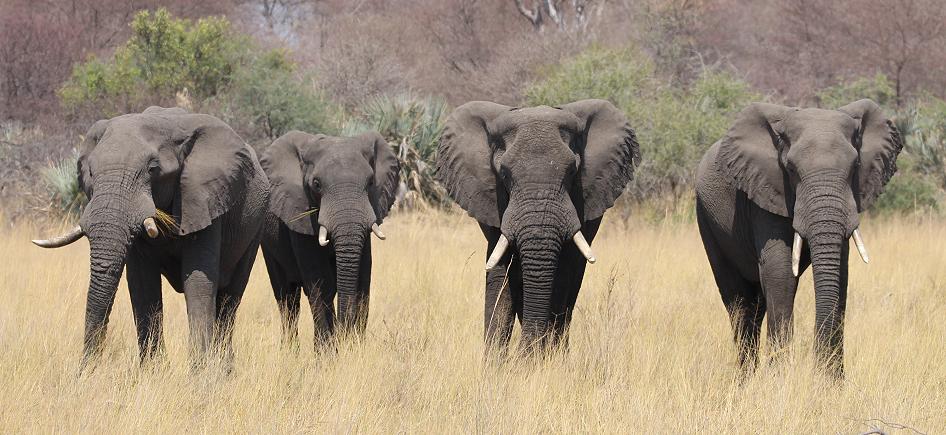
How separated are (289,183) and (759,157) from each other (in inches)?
129

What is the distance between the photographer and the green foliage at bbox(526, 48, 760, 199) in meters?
16.8

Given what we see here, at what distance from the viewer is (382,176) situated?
933cm

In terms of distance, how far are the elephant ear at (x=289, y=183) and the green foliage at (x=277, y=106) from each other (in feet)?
29.2

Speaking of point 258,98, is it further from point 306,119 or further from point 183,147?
point 183,147

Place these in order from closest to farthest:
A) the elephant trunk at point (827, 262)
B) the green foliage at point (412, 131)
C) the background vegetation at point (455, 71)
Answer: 1. the elephant trunk at point (827, 262)
2. the background vegetation at point (455, 71)
3. the green foliage at point (412, 131)

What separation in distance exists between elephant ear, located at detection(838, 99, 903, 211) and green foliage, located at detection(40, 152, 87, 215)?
33.7 feet

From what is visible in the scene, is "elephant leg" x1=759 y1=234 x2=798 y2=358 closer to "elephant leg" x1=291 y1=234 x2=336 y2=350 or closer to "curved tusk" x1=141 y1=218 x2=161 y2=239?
"elephant leg" x1=291 y1=234 x2=336 y2=350

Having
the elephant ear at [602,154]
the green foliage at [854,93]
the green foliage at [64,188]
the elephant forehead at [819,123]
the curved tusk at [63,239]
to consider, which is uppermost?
the elephant forehead at [819,123]

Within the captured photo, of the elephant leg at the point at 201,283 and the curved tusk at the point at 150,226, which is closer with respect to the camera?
the curved tusk at the point at 150,226

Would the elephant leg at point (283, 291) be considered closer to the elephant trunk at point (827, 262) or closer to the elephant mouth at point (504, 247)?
the elephant mouth at point (504, 247)

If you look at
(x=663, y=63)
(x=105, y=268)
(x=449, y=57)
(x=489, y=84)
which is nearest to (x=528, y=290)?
(x=105, y=268)

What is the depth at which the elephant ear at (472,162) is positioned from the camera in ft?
24.6

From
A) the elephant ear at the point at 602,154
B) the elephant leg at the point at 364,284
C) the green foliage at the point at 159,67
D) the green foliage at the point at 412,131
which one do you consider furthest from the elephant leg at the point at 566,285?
the green foliage at the point at 159,67

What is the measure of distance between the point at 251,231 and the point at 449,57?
3024 cm
